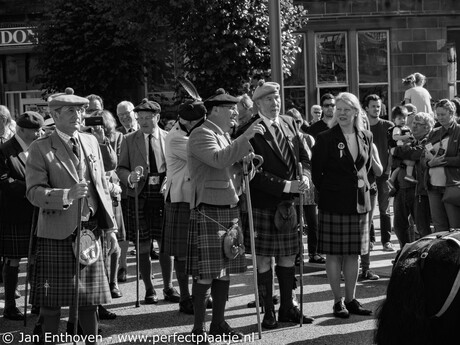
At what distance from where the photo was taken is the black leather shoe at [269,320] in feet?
24.2

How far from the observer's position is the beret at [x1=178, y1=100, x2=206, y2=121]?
792cm

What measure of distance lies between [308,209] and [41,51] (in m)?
10.5

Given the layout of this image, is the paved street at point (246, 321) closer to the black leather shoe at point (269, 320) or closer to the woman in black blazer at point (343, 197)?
the black leather shoe at point (269, 320)

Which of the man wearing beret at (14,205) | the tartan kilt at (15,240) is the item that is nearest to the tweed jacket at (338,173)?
the man wearing beret at (14,205)

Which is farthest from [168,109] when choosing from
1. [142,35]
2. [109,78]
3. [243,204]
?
[243,204]

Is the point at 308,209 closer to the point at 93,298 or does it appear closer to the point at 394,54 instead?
the point at 93,298

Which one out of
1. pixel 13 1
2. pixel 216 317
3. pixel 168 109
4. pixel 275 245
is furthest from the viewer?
pixel 13 1

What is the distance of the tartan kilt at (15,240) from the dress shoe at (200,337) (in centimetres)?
215

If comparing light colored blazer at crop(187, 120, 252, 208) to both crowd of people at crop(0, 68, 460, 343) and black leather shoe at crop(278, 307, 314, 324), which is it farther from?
black leather shoe at crop(278, 307, 314, 324)

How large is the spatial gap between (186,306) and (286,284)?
1.07m

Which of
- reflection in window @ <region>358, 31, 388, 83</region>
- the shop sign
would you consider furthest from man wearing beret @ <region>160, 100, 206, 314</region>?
the shop sign

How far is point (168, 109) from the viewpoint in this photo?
67.9 ft

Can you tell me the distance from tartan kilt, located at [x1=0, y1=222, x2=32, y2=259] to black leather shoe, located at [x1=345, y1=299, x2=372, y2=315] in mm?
3037

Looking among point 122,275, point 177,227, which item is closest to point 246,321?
point 177,227
